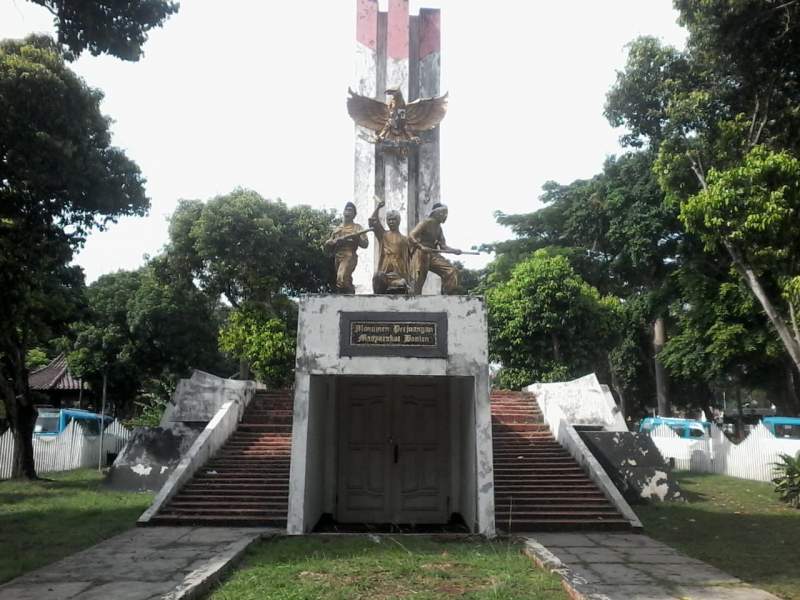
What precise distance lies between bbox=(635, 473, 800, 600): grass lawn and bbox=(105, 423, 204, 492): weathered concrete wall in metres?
8.21

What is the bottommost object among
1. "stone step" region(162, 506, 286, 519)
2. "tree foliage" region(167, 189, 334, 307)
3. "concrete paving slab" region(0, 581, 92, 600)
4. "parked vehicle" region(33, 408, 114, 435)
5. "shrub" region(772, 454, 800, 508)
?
"concrete paving slab" region(0, 581, 92, 600)

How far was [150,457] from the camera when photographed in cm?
1348

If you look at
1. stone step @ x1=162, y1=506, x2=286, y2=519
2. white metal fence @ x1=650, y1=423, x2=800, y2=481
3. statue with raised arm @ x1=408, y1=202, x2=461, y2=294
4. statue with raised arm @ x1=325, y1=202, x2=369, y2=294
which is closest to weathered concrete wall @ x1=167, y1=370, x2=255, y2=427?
stone step @ x1=162, y1=506, x2=286, y2=519

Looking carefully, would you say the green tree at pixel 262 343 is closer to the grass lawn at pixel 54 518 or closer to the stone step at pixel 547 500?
the grass lawn at pixel 54 518

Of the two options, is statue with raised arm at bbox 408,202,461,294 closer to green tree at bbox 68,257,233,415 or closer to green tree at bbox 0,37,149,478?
green tree at bbox 0,37,149,478

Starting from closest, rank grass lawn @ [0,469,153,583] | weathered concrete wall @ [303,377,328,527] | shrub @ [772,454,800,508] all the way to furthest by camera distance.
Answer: grass lawn @ [0,469,153,583] → weathered concrete wall @ [303,377,328,527] → shrub @ [772,454,800,508]

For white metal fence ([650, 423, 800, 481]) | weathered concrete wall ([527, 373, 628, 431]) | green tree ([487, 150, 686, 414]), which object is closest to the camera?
weathered concrete wall ([527, 373, 628, 431])

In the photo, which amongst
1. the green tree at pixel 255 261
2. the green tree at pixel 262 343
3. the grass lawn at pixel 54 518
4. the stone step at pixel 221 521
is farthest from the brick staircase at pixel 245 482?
the green tree at pixel 255 261

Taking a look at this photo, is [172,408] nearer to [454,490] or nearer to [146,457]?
[146,457]

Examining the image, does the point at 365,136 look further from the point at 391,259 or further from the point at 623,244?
the point at 623,244

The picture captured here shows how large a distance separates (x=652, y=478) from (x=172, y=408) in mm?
9067

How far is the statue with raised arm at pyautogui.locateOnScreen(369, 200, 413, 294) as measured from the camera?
945 centimetres

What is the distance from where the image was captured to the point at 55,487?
13820 millimetres

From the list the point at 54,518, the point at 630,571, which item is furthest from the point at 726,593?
the point at 54,518
